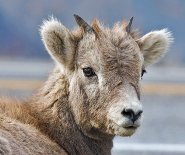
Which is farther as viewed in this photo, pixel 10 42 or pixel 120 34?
pixel 10 42

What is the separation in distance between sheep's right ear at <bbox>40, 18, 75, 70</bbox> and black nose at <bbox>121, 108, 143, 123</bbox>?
3.65 ft

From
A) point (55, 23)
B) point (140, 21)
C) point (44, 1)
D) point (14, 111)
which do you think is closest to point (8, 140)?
point (14, 111)

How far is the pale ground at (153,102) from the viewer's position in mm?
15464

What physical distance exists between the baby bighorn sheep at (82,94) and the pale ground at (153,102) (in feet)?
3.13

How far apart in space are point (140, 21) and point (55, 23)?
29.0 metres

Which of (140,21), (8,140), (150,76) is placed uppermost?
(140,21)

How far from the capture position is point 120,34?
10.7 metres

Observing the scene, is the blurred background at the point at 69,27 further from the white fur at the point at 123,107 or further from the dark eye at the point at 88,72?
the white fur at the point at 123,107

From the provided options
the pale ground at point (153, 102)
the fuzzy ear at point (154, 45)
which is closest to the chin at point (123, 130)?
the fuzzy ear at point (154, 45)

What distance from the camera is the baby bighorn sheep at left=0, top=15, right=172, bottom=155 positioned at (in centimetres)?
1012

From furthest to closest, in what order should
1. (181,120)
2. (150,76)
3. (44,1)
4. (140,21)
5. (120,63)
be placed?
(44,1) < (140,21) < (150,76) < (181,120) < (120,63)

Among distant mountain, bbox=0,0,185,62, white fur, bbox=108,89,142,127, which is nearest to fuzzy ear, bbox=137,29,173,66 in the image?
white fur, bbox=108,89,142,127

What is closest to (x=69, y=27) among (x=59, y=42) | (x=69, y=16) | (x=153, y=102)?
(x=69, y=16)

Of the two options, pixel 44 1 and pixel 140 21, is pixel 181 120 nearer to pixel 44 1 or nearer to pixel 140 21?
pixel 140 21
